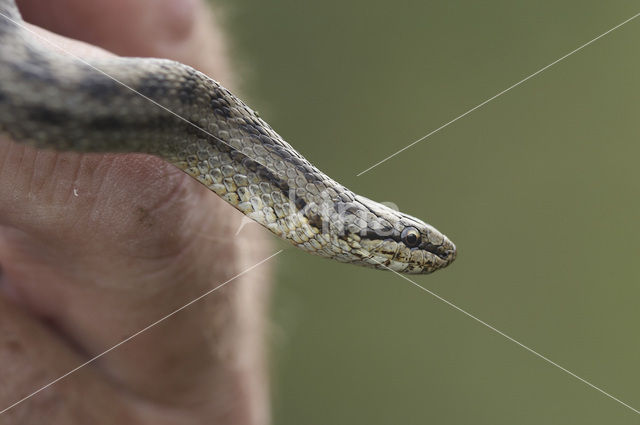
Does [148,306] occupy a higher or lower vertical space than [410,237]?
lower

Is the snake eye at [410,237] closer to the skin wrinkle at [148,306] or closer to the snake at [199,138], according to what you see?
the snake at [199,138]

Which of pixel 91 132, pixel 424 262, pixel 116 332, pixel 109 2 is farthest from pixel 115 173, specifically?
pixel 109 2

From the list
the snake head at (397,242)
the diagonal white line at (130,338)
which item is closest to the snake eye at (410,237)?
the snake head at (397,242)

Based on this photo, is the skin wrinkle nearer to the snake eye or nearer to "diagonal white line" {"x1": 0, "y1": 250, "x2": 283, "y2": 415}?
"diagonal white line" {"x1": 0, "y1": 250, "x2": 283, "y2": 415}

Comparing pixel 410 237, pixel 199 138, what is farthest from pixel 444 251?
pixel 199 138

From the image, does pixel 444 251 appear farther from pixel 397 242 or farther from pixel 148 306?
pixel 148 306

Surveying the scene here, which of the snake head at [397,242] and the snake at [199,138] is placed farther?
the snake head at [397,242]

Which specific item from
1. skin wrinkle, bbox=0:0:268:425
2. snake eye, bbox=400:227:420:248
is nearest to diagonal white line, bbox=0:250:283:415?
skin wrinkle, bbox=0:0:268:425

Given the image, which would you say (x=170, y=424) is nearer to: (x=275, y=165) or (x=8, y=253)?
(x=8, y=253)
